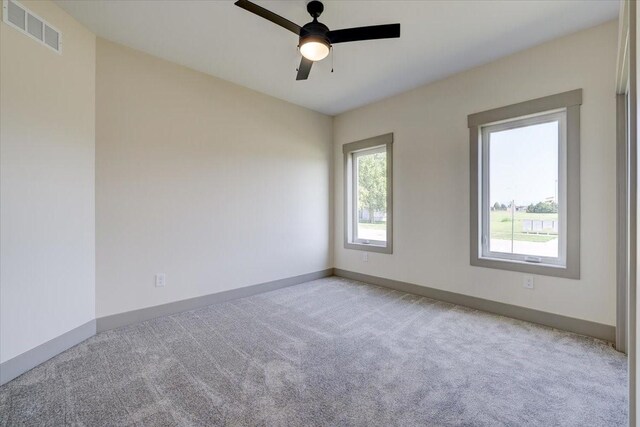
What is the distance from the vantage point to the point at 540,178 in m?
2.96

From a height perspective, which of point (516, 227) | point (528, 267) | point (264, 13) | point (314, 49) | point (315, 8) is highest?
point (315, 8)

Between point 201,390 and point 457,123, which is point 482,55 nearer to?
point 457,123

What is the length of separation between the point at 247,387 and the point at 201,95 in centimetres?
310

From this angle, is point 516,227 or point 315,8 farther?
point 516,227

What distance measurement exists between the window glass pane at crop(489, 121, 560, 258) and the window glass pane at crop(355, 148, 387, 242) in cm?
148

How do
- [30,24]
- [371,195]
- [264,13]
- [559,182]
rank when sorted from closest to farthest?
1. [264,13]
2. [30,24]
3. [559,182]
4. [371,195]

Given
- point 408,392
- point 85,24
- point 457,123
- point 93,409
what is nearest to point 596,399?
point 408,392

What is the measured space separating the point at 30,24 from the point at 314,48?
208 centimetres

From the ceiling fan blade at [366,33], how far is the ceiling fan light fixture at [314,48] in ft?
0.28

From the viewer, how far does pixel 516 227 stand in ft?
10.3

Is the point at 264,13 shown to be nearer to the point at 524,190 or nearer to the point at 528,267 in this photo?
the point at 524,190

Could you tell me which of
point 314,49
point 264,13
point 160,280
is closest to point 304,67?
point 314,49

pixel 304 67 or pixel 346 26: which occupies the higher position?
pixel 346 26

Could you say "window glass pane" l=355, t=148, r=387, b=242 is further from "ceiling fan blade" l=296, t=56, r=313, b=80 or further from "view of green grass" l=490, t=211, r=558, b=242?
"ceiling fan blade" l=296, t=56, r=313, b=80
